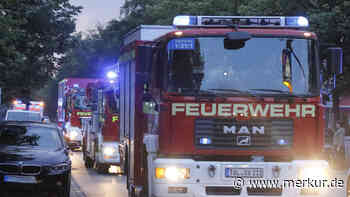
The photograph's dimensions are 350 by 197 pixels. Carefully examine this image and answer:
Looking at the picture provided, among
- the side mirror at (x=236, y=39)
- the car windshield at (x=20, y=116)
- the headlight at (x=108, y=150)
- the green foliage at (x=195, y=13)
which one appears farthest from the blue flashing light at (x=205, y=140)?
the car windshield at (x=20, y=116)

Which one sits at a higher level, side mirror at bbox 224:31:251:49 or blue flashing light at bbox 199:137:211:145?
side mirror at bbox 224:31:251:49

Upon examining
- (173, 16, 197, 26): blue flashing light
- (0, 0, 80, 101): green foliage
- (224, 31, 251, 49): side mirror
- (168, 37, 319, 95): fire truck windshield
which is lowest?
(168, 37, 319, 95): fire truck windshield

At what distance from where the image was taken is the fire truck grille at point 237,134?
11539mm

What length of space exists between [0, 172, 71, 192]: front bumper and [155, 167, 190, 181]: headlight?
4911mm

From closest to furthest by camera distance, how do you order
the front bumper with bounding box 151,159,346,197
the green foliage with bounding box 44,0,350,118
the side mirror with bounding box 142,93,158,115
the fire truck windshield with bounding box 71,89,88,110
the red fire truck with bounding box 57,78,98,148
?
the front bumper with bounding box 151,159,346,197 → the side mirror with bounding box 142,93,158,115 → the green foliage with bounding box 44,0,350,118 → the red fire truck with bounding box 57,78,98,148 → the fire truck windshield with bounding box 71,89,88,110

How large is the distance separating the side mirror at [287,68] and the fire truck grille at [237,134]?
0.54m

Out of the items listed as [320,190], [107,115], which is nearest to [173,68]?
[320,190]

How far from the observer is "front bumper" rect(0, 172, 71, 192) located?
15.5m

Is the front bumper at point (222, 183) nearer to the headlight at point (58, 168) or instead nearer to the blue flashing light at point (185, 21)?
the blue flashing light at point (185, 21)

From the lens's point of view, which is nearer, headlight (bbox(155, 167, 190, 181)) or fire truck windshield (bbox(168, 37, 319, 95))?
headlight (bbox(155, 167, 190, 181))

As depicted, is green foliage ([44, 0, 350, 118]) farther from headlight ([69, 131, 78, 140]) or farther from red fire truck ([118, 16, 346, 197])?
headlight ([69, 131, 78, 140])

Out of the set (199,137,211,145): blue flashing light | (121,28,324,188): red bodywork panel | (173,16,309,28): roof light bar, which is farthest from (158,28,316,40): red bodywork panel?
(199,137,211,145): blue flashing light

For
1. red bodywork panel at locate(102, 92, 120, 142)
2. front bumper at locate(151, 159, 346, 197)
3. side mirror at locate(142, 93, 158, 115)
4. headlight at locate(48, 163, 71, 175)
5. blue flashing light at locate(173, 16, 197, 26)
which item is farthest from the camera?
red bodywork panel at locate(102, 92, 120, 142)

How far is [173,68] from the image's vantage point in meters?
11.5
